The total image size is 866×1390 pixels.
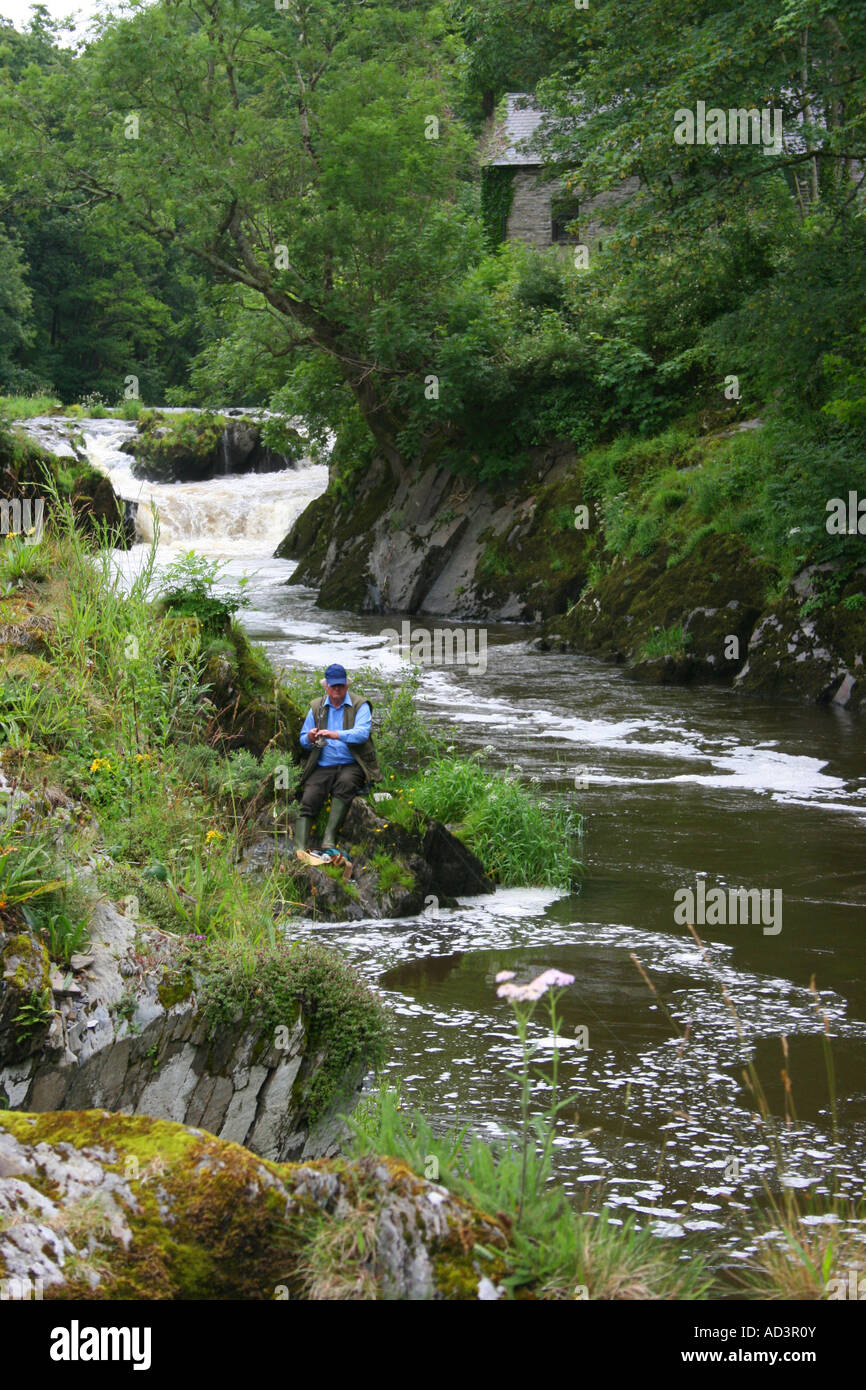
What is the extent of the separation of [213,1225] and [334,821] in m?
6.28

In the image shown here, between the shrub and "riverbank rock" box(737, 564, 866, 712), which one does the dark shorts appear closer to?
the shrub

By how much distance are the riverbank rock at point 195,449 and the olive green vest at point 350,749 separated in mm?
30733

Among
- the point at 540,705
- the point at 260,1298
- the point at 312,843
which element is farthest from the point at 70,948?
the point at 540,705

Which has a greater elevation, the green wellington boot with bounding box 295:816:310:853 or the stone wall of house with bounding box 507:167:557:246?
the stone wall of house with bounding box 507:167:557:246

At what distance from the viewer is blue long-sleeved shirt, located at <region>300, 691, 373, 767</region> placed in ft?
31.3

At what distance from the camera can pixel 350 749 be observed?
959cm

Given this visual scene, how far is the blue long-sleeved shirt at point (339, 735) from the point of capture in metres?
9.55

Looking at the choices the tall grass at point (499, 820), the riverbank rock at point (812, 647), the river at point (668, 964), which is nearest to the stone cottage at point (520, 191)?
the riverbank rock at point (812, 647)

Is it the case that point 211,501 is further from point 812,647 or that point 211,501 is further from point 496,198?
point 812,647

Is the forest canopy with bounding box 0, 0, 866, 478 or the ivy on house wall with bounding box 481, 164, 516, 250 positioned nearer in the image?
the forest canopy with bounding box 0, 0, 866, 478

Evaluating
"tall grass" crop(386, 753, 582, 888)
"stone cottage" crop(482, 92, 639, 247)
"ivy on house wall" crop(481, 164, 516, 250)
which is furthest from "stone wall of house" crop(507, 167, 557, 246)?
"tall grass" crop(386, 753, 582, 888)

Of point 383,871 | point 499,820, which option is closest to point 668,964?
point 383,871

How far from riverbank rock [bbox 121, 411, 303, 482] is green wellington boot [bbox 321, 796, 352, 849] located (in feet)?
103
